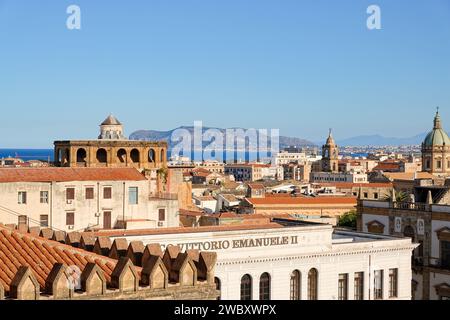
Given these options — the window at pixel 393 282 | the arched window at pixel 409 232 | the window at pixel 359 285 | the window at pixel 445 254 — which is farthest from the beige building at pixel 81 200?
the window at pixel 445 254

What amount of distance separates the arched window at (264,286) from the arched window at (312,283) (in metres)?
2.53

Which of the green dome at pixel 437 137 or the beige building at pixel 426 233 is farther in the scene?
the green dome at pixel 437 137

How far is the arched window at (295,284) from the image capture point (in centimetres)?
3984

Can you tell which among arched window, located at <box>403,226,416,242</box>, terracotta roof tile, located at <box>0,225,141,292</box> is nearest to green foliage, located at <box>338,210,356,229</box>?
arched window, located at <box>403,226,416,242</box>

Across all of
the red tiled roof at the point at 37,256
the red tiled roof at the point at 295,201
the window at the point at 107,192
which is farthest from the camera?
the red tiled roof at the point at 295,201

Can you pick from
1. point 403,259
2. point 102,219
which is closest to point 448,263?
point 403,259

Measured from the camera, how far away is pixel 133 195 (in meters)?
51.6

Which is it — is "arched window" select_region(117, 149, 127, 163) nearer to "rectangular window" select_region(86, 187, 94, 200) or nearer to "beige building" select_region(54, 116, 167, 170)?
"beige building" select_region(54, 116, 167, 170)

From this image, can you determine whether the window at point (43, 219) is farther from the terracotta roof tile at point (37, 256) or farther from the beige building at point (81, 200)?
the terracotta roof tile at point (37, 256)

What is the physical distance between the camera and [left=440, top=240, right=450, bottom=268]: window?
5156cm

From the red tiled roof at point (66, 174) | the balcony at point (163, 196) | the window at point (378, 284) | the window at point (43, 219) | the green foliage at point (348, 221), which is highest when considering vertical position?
the red tiled roof at point (66, 174)

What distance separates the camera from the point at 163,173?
62.3m

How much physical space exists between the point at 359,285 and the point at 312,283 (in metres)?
3.07
